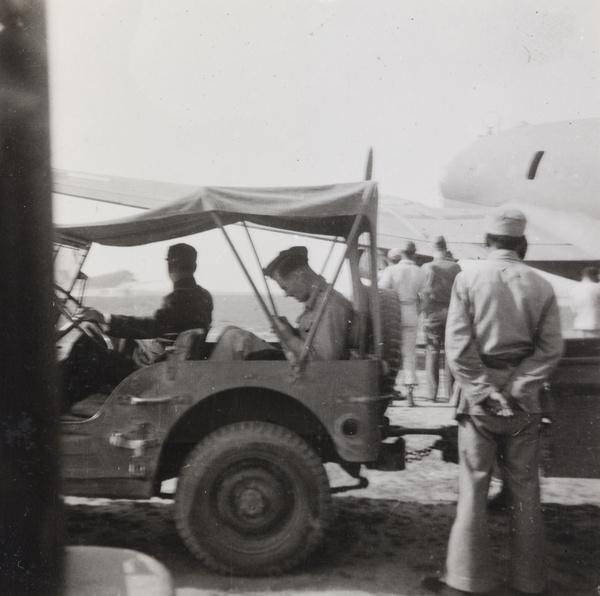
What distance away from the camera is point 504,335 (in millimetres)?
3129

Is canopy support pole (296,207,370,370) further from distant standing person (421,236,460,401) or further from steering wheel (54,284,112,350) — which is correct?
distant standing person (421,236,460,401)

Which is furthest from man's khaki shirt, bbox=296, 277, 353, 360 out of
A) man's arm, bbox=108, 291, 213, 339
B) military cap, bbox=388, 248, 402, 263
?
military cap, bbox=388, 248, 402, 263

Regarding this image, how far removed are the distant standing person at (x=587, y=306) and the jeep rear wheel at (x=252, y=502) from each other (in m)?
4.99

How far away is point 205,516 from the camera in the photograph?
10.8 ft

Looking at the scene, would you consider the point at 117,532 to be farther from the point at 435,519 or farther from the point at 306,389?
the point at 435,519

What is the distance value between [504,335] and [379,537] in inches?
59.0

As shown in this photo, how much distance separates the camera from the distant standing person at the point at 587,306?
7.10 meters

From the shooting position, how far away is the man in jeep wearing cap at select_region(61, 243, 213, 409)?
12.6ft

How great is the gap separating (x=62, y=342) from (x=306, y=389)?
1.65 m

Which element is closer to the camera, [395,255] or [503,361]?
[503,361]

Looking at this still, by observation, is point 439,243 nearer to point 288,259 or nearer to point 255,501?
point 288,259

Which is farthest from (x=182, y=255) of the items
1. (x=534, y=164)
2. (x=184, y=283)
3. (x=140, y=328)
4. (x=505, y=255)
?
(x=534, y=164)

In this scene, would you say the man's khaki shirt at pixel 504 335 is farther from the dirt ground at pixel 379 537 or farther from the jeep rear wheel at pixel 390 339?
the dirt ground at pixel 379 537

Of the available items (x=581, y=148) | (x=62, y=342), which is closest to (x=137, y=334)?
(x=62, y=342)
